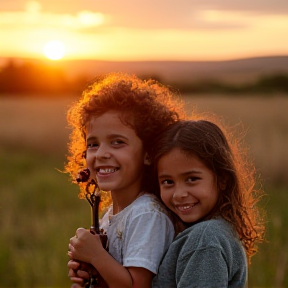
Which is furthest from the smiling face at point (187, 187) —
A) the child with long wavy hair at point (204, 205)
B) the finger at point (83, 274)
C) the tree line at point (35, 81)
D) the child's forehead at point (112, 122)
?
the tree line at point (35, 81)

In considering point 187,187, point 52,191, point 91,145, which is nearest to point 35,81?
point 52,191

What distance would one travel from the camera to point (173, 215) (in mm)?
2600

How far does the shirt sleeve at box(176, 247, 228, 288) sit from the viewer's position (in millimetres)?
2326

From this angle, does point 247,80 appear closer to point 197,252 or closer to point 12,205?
point 12,205

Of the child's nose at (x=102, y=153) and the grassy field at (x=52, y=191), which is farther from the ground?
the grassy field at (x=52, y=191)

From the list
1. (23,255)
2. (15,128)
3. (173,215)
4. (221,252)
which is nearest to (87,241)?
(173,215)

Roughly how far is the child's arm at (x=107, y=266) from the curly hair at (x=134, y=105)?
43cm

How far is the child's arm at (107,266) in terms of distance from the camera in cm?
245

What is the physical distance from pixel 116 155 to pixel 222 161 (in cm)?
41

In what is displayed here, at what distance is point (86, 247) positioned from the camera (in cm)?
252

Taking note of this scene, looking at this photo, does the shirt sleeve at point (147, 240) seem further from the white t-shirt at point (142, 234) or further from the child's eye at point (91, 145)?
the child's eye at point (91, 145)

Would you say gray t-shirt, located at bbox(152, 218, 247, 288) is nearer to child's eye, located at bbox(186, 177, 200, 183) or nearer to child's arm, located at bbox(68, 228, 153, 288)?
child's arm, located at bbox(68, 228, 153, 288)

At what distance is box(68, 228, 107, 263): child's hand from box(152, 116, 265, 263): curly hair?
37 cm

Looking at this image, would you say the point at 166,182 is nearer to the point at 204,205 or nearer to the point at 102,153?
the point at 204,205
